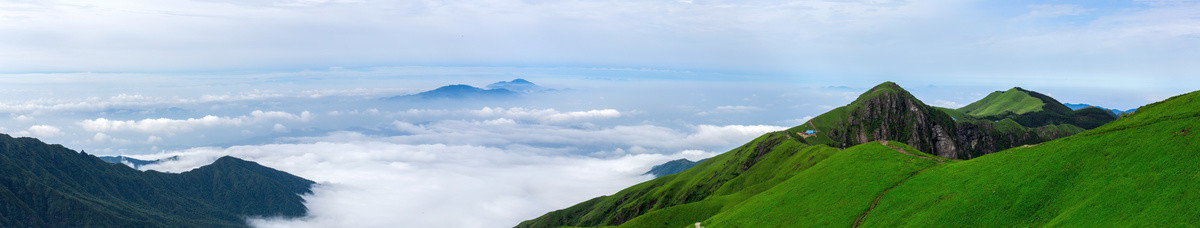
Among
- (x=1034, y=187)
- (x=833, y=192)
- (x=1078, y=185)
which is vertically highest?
(x=1078, y=185)

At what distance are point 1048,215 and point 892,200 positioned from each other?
19889 millimetres

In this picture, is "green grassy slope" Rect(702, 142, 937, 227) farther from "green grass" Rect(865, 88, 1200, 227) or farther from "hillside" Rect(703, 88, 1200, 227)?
"green grass" Rect(865, 88, 1200, 227)

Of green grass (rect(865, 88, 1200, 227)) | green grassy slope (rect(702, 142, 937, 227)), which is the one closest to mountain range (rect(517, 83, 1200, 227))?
green grass (rect(865, 88, 1200, 227))

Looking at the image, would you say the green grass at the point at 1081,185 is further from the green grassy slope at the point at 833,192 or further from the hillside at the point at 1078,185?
the green grassy slope at the point at 833,192

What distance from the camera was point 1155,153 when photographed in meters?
59.0

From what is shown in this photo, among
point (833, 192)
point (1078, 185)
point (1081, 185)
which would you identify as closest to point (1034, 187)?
point (1078, 185)

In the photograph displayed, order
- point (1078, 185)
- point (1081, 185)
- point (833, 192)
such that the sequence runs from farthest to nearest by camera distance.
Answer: point (833, 192), point (1078, 185), point (1081, 185)

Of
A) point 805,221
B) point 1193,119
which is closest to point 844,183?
point 805,221

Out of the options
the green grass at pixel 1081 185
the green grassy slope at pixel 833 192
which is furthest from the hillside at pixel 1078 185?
the green grassy slope at pixel 833 192

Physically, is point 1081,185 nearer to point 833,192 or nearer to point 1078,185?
point 1078,185

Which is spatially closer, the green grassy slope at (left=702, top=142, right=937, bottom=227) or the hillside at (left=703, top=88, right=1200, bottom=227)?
the hillside at (left=703, top=88, right=1200, bottom=227)

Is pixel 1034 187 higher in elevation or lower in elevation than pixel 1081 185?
lower

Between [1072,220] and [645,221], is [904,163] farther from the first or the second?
[645,221]

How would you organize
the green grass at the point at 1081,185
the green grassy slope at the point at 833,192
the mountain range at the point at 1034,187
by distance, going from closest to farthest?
the green grass at the point at 1081,185 < the mountain range at the point at 1034,187 < the green grassy slope at the point at 833,192
